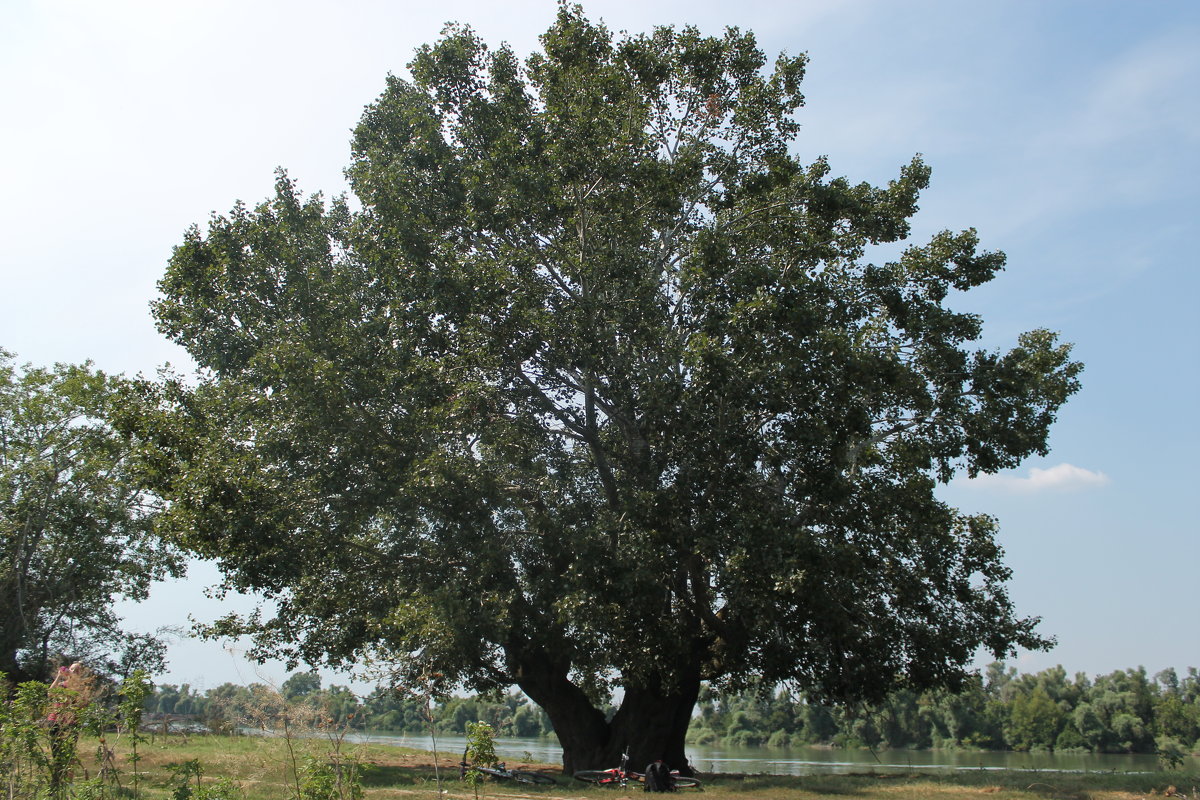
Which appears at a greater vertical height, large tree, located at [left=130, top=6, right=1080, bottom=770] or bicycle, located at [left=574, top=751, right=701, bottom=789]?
large tree, located at [left=130, top=6, right=1080, bottom=770]

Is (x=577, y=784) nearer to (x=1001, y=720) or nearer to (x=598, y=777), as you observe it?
(x=598, y=777)

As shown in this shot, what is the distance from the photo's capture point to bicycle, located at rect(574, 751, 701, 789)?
1625cm

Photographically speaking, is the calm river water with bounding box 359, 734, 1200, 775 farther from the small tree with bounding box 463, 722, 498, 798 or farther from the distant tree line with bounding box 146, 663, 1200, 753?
the small tree with bounding box 463, 722, 498, 798

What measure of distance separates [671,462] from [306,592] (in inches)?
336

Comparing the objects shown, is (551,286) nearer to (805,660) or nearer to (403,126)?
(403,126)

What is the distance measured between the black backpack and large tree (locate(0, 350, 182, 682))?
21240 mm

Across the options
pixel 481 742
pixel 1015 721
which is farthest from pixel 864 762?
pixel 481 742

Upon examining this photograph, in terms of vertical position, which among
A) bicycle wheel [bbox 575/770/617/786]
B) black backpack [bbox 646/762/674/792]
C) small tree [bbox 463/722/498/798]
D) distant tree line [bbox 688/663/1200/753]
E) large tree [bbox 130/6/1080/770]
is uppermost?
large tree [bbox 130/6/1080/770]

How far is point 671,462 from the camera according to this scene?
58.2ft

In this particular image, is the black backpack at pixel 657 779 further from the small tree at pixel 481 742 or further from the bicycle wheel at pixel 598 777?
the small tree at pixel 481 742

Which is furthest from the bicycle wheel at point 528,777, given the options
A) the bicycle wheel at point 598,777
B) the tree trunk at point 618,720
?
the tree trunk at point 618,720

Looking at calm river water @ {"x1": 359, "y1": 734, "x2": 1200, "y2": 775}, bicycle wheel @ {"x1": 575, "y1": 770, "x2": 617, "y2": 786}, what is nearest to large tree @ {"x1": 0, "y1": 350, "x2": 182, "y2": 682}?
calm river water @ {"x1": 359, "y1": 734, "x2": 1200, "y2": 775}

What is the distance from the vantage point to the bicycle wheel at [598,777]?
16719 mm

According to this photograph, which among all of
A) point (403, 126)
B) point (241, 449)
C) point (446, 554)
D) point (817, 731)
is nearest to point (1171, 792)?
point (446, 554)
